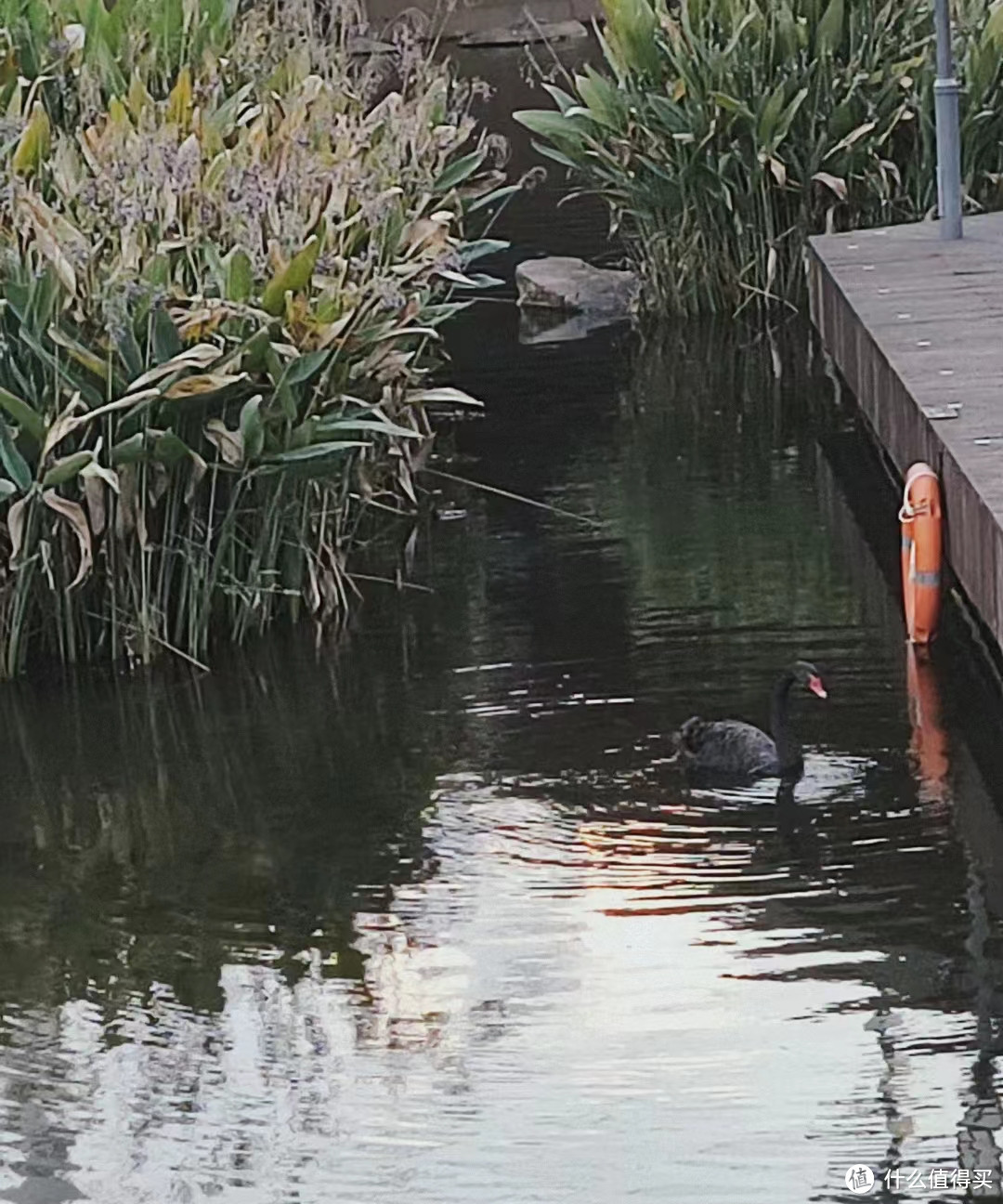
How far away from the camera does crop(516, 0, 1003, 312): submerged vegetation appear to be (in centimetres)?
1299

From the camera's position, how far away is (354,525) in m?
8.96

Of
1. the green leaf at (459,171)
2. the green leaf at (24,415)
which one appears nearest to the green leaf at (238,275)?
the green leaf at (24,415)

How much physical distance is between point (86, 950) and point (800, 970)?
1.57 metres

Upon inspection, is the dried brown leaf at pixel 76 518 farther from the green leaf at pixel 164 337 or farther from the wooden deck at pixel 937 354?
the wooden deck at pixel 937 354

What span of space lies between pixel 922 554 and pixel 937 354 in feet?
5.56

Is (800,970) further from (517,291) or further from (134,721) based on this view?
(517,291)

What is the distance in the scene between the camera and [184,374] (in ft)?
26.0

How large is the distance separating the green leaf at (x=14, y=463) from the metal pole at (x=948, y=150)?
5.38 m

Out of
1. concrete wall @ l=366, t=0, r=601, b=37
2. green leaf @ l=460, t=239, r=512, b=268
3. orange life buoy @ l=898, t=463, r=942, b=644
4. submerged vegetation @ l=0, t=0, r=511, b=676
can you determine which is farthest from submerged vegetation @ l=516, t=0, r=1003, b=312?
concrete wall @ l=366, t=0, r=601, b=37

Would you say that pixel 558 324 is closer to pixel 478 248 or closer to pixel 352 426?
pixel 478 248

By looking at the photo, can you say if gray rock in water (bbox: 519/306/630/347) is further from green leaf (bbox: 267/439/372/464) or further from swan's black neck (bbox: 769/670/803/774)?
swan's black neck (bbox: 769/670/803/774)

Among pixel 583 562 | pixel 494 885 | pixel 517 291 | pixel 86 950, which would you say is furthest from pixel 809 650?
pixel 517 291

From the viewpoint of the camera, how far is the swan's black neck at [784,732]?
6980mm

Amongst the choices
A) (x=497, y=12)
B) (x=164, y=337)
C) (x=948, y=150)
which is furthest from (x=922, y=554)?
(x=497, y=12)
